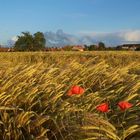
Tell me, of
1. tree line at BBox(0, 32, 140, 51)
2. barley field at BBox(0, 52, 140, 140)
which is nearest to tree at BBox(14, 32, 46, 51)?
tree line at BBox(0, 32, 140, 51)

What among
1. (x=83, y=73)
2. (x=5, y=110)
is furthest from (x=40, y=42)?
(x=5, y=110)

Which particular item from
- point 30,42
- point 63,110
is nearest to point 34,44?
point 30,42

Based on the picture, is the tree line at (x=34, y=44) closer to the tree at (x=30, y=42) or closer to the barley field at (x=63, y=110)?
the tree at (x=30, y=42)

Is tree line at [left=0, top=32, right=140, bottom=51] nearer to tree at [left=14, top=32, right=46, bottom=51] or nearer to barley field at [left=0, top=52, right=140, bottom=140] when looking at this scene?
tree at [left=14, top=32, right=46, bottom=51]

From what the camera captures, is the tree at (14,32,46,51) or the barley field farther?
the tree at (14,32,46,51)

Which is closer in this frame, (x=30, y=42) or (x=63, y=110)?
(x=63, y=110)

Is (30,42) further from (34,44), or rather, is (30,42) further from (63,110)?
(63,110)

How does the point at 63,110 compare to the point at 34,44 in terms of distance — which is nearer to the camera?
the point at 63,110

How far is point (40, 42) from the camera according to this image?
3275 centimetres

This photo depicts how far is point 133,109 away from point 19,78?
1581mm

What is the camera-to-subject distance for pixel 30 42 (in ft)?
107

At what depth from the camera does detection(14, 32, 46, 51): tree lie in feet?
104

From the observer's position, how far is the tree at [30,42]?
104 feet

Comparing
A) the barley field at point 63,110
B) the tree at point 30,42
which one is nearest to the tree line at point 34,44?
the tree at point 30,42
